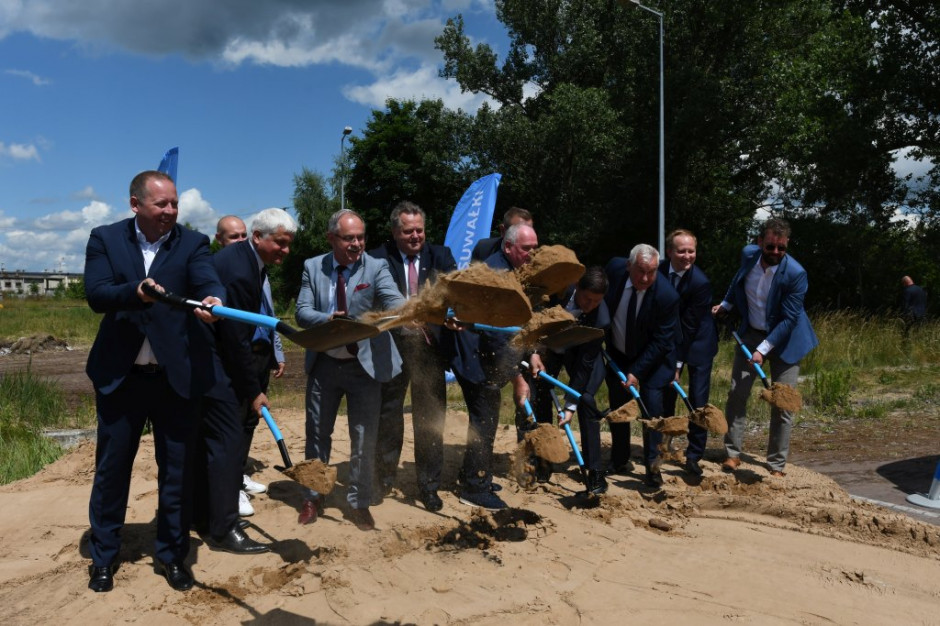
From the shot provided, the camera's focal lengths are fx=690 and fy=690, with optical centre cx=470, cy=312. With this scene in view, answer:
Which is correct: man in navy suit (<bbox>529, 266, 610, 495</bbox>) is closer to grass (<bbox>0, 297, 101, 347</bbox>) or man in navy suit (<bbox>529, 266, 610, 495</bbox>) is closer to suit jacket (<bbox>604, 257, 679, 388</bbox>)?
suit jacket (<bbox>604, 257, 679, 388</bbox>)

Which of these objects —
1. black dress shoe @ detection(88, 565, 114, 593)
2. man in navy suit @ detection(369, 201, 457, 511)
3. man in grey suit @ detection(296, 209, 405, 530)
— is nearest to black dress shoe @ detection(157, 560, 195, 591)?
black dress shoe @ detection(88, 565, 114, 593)

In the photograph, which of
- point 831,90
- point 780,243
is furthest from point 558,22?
point 780,243

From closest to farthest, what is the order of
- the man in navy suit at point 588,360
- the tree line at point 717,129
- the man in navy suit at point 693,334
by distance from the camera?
the man in navy suit at point 588,360, the man in navy suit at point 693,334, the tree line at point 717,129

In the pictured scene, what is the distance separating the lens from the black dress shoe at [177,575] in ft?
12.0

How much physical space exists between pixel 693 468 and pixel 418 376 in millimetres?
2615

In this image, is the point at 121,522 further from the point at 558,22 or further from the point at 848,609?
the point at 558,22

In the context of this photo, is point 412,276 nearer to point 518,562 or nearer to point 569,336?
point 569,336

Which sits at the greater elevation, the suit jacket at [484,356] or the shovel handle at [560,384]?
the suit jacket at [484,356]

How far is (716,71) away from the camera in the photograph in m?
21.6

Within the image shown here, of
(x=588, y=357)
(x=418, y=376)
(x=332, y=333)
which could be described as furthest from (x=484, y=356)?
(x=332, y=333)

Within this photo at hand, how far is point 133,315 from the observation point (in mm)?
3490

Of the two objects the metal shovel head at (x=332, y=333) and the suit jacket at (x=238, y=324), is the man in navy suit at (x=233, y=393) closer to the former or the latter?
the suit jacket at (x=238, y=324)

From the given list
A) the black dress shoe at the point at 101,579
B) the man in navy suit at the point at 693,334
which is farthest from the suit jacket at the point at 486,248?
the black dress shoe at the point at 101,579

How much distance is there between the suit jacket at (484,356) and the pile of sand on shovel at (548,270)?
772 mm
